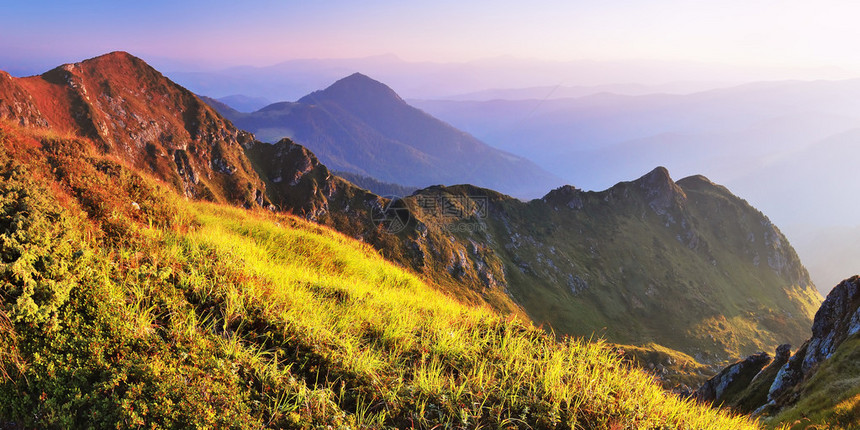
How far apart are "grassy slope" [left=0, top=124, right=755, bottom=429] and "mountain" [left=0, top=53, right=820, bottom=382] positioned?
85.0m

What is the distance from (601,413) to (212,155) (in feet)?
512

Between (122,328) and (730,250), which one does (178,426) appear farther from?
(730,250)

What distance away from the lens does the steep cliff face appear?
106438mm

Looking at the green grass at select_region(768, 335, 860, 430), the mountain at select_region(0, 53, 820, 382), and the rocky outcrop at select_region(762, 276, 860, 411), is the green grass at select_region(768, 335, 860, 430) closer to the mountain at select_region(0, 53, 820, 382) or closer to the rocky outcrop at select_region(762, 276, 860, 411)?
the rocky outcrop at select_region(762, 276, 860, 411)

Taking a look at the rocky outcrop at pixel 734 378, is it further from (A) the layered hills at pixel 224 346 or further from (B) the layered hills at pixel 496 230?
(B) the layered hills at pixel 496 230

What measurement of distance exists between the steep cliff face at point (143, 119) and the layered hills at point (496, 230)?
0.51m

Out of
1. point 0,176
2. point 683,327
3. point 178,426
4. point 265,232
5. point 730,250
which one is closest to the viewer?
point 178,426

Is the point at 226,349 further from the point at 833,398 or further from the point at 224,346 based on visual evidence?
the point at 833,398

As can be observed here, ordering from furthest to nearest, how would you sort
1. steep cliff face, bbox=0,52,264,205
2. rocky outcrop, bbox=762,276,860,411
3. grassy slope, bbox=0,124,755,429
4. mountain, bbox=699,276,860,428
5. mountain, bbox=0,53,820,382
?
mountain, bbox=0,53,820,382 < steep cliff face, bbox=0,52,264,205 < rocky outcrop, bbox=762,276,860,411 < mountain, bbox=699,276,860,428 < grassy slope, bbox=0,124,755,429

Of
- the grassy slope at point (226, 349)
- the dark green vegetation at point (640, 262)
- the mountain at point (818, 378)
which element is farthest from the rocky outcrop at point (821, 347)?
the dark green vegetation at point (640, 262)

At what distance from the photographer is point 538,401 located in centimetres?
485

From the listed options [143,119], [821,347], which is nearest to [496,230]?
[821,347]

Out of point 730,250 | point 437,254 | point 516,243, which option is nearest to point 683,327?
point 516,243

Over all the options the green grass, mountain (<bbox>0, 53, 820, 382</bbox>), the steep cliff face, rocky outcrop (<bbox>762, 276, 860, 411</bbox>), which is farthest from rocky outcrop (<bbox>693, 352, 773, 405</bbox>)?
the steep cliff face
